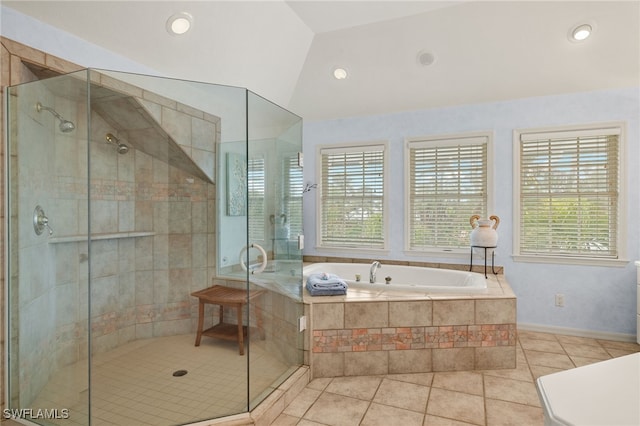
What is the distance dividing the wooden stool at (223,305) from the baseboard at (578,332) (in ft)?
9.37

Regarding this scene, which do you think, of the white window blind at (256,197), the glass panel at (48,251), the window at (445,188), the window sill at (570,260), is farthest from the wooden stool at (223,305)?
the window sill at (570,260)

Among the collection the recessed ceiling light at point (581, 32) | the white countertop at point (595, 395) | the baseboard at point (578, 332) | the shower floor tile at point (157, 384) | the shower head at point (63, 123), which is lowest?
the baseboard at point (578, 332)

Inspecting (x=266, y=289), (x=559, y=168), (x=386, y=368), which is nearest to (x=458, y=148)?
(x=559, y=168)

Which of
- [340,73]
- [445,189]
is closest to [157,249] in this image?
[340,73]

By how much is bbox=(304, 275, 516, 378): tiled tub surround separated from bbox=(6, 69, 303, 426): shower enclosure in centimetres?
63

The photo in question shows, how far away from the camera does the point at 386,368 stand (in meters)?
2.73

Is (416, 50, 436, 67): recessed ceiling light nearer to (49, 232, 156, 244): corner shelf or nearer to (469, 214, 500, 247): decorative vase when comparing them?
(469, 214, 500, 247): decorative vase

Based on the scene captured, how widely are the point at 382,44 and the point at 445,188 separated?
1.55m

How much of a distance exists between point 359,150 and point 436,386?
2533mm

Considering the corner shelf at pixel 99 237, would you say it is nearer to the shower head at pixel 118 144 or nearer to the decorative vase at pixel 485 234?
the shower head at pixel 118 144

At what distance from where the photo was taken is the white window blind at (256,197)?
2.20 m

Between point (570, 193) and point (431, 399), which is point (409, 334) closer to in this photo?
point (431, 399)

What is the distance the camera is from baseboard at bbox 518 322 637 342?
333 cm

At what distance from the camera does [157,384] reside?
2018 millimetres
